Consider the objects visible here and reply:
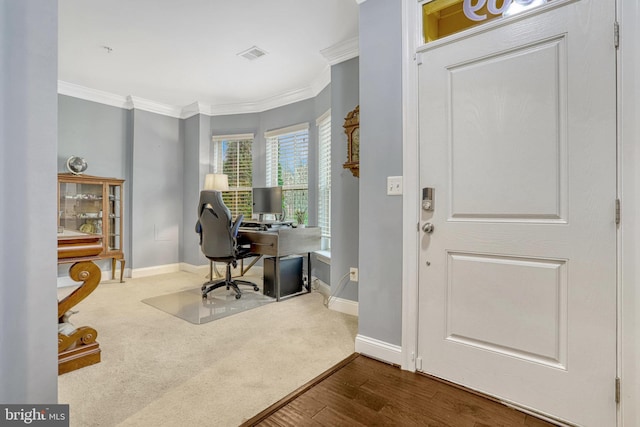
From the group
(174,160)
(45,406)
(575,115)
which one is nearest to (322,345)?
(45,406)

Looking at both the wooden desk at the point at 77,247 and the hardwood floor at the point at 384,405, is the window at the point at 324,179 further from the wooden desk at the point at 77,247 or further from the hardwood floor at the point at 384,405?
the wooden desk at the point at 77,247

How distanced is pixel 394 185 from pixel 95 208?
3848mm

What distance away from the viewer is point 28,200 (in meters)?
1.00

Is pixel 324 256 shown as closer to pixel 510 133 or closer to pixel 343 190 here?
pixel 343 190

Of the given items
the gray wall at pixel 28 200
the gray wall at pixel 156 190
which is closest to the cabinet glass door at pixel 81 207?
the gray wall at pixel 156 190

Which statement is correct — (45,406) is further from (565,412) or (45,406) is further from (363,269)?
(565,412)

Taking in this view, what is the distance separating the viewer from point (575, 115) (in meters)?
1.35

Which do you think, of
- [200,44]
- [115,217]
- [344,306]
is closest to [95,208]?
[115,217]

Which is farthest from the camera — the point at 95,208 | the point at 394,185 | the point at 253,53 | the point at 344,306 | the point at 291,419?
the point at 95,208

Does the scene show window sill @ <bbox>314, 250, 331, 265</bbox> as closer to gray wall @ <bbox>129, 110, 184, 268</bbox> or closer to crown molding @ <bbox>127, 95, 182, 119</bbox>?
gray wall @ <bbox>129, 110, 184, 268</bbox>

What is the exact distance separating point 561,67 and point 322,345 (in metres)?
2.04

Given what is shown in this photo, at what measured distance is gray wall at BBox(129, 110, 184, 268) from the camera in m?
4.32

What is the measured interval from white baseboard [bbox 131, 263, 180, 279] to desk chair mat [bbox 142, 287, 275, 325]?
1.20 meters

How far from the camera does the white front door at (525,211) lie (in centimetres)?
130
